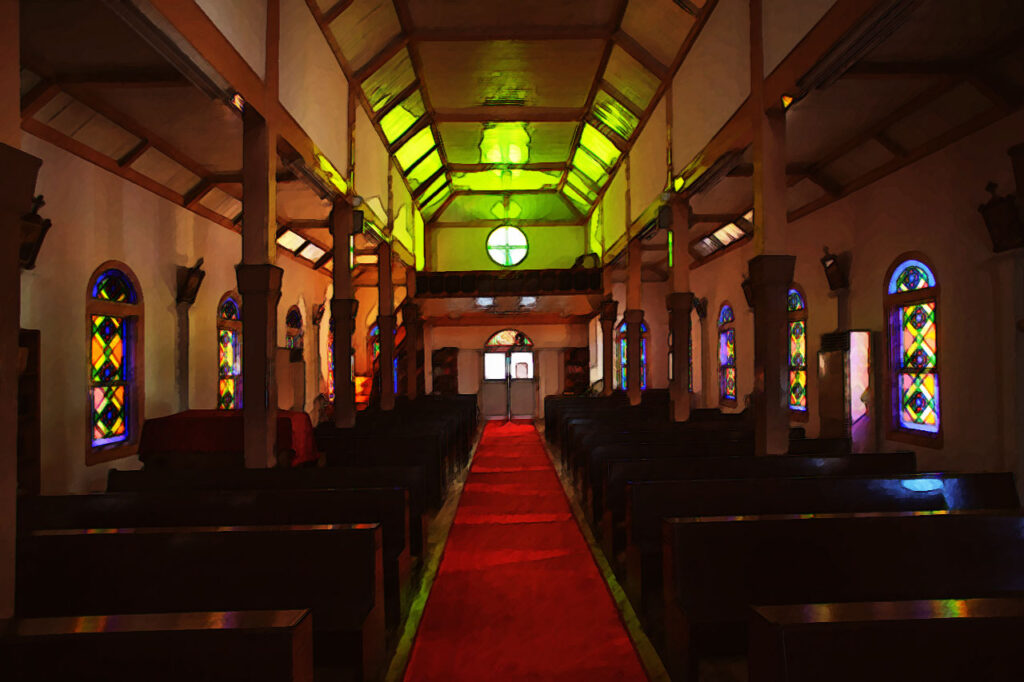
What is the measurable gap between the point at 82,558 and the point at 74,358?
490 centimetres

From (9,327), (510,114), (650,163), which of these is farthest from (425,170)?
(9,327)

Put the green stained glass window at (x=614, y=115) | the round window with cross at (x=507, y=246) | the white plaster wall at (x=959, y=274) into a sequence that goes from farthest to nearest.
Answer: the round window with cross at (x=507, y=246), the green stained glass window at (x=614, y=115), the white plaster wall at (x=959, y=274)

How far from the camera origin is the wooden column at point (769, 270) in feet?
18.7

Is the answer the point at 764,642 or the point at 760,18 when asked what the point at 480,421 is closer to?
the point at 760,18

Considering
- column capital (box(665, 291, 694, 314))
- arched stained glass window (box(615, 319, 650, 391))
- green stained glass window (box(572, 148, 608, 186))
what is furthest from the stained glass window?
column capital (box(665, 291, 694, 314))

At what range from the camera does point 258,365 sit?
5.76 meters

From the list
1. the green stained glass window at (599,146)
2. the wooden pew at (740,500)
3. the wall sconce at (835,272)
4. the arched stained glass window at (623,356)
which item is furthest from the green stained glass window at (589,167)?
the wooden pew at (740,500)

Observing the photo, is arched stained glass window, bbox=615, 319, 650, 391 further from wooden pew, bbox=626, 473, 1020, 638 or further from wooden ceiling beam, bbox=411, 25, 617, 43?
wooden pew, bbox=626, 473, 1020, 638

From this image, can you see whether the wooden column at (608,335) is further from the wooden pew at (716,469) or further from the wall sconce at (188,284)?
the wooden pew at (716,469)

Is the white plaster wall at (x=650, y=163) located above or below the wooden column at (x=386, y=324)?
above

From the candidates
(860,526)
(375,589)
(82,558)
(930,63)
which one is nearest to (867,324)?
(930,63)

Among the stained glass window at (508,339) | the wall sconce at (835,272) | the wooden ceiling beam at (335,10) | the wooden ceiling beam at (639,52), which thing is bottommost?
the stained glass window at (508,339)

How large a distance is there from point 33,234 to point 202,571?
4.80 m

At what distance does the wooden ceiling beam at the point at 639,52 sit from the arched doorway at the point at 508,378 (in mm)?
10211
